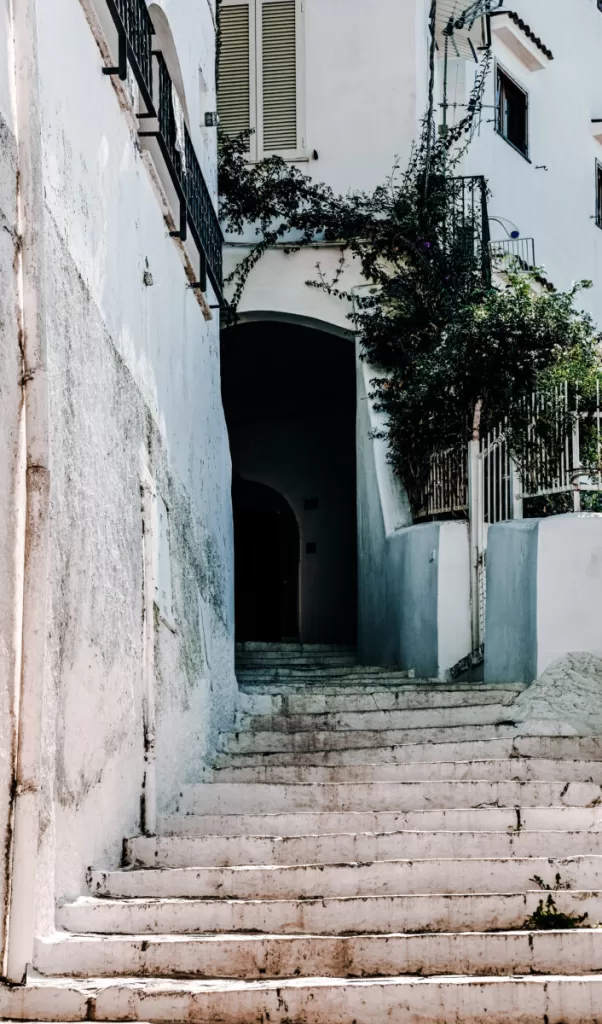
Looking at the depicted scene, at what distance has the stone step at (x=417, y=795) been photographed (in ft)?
26.3

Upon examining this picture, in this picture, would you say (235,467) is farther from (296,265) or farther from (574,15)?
(574,15)

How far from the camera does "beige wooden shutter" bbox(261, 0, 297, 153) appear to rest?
16.1 metres

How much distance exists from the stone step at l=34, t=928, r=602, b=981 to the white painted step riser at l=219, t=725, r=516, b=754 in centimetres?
316

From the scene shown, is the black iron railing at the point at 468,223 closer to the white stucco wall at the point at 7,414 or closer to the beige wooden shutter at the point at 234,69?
the beige wooden shutter at the point at 234,69

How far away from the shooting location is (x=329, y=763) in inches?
352

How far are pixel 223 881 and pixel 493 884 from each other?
3.92ft

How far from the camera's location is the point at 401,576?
13.5 metres

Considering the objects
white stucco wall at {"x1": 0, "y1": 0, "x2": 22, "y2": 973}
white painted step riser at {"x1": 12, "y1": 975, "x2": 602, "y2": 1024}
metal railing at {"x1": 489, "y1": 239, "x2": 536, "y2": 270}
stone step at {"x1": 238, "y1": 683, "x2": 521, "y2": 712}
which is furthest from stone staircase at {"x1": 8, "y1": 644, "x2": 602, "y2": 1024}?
metal railing at {"x1": 489, "y1": 239, "x2": 536, "y2": 270}

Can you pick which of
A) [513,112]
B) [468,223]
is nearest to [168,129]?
[468,223]

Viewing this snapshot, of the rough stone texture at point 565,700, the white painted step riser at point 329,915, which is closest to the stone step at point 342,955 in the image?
the white painted step riser at point 329,915

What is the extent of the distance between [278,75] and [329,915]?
11.8 meters

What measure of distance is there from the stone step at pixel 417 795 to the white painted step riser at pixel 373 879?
4.00 feet

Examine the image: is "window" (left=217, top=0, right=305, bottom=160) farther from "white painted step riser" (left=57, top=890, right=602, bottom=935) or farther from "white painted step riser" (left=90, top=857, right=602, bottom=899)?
"white painted step riser" (left=57, top=890, right=602, bottom=935)

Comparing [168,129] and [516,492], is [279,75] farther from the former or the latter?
[168,129]
